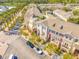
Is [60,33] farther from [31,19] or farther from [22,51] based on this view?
[22,51]

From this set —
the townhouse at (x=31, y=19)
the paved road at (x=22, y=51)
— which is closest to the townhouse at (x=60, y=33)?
the townhouse at (x=31, y=19)

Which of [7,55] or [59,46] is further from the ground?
[7,55]

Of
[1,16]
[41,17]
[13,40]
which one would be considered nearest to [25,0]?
[1,16]

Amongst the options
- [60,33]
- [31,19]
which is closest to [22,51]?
[60,33]

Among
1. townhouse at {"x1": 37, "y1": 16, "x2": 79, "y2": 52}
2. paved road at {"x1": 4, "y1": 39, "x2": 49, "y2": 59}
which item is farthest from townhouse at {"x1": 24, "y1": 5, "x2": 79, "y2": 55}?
paved road at {"x1": 4, "y1": 39, "x2": 49, "y2": 59}

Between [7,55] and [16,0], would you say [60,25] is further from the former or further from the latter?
[16,0]

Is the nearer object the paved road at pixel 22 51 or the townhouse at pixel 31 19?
the paved road at pixel 22 51

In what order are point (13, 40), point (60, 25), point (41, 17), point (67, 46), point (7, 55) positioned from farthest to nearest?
point (41, 17) → point (60, 25) → point (67, 46) → point (13, 40) → point (7, 55)

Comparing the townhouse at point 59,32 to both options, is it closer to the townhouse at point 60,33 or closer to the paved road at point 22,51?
the townhouse at point 60,33
